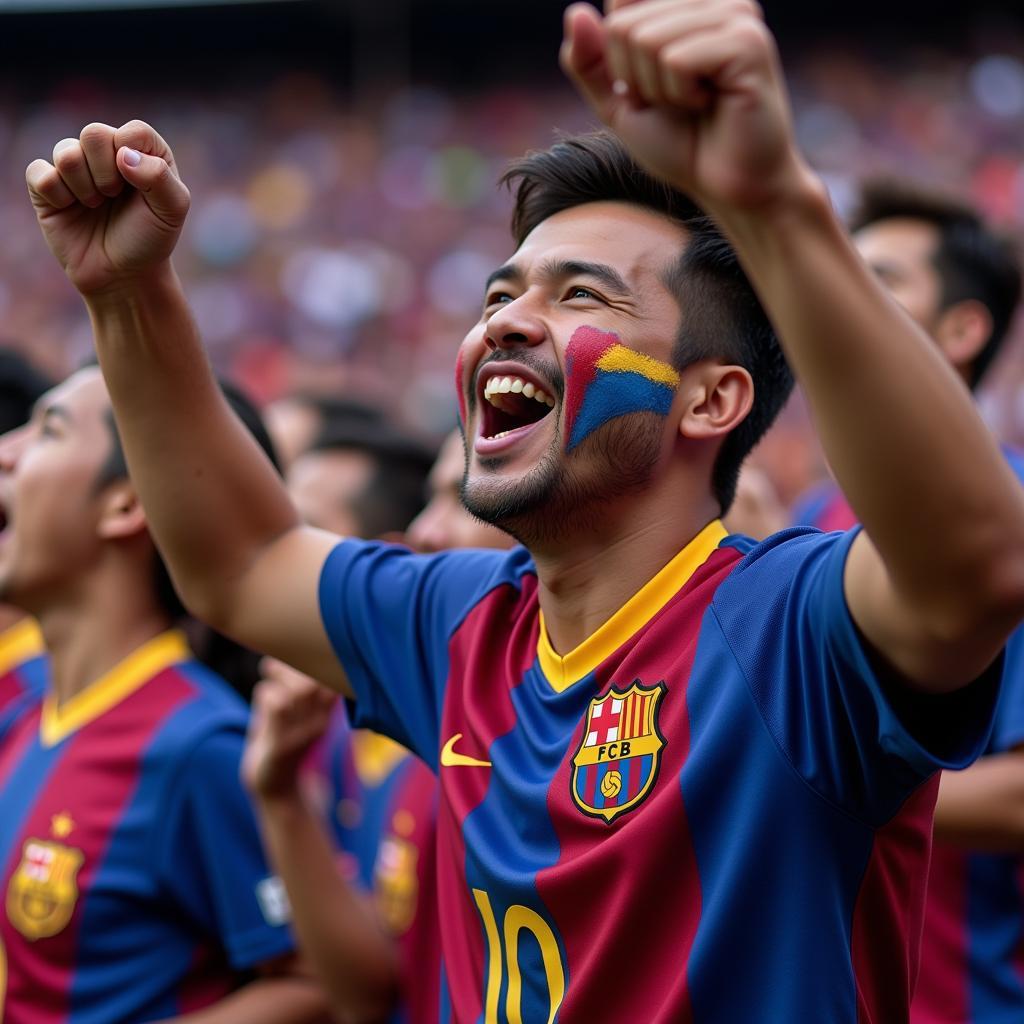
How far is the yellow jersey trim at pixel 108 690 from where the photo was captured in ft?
10.5

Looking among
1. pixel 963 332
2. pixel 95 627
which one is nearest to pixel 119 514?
pixel 95 627

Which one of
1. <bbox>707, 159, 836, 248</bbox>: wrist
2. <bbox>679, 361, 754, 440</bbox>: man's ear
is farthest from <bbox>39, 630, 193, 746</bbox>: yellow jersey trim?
Answer: <bbox>707, 159, 836, 248</bbox>: wrist

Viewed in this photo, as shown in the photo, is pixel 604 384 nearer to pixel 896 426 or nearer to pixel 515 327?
pixel 515 327

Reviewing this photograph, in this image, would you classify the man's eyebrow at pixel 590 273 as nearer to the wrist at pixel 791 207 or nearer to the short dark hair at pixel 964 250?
the wrist at pixel 791 207

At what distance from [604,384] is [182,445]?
2.52 ft

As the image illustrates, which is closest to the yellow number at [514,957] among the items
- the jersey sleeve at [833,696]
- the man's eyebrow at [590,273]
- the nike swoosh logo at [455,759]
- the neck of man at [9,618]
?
the nike swoosh logo at [455,759]

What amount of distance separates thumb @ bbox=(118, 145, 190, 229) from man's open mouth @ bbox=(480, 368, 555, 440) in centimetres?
55

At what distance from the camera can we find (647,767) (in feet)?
5.90

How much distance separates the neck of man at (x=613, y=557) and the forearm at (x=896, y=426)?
0.69m

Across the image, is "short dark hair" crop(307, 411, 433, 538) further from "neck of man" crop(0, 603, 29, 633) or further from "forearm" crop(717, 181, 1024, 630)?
"forearm" crop(717, 181, 1024, 630)

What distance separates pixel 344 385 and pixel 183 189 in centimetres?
1033

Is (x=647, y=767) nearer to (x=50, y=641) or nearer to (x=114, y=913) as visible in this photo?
(x=114, y=913)

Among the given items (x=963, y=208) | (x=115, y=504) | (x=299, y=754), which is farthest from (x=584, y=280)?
(x=963, y=208)

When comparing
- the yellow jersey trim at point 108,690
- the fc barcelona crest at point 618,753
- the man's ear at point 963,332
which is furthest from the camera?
the man's ear at point 963,332
